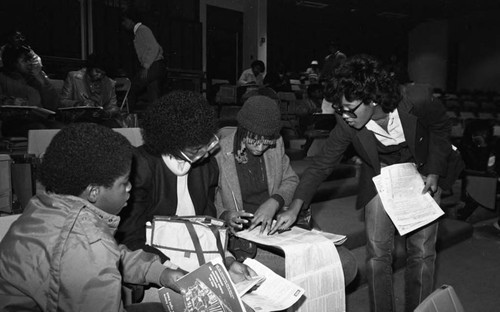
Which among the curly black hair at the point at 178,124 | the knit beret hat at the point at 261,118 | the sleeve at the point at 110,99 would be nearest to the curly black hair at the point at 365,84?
the knit beret hat at the point at 261,118

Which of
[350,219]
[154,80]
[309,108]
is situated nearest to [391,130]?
[350,219]

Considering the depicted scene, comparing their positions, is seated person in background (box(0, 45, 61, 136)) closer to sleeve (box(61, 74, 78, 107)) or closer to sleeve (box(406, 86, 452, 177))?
sleeve (box(61, 74, 78, 107))

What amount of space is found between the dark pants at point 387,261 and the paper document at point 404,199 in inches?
3.0

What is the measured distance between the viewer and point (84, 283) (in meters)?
1.18

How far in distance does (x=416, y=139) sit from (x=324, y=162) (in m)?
0.45

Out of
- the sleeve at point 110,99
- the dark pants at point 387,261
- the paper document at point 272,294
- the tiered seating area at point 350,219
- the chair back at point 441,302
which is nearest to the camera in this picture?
the chair back at point 441,302

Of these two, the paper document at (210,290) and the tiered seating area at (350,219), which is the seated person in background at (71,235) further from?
the tiered seating area at (350,219)

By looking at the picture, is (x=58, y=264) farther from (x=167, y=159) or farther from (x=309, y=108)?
(x=309, y=108)

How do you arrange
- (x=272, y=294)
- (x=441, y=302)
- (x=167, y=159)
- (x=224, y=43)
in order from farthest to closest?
1. (x=224, y=43)
2. (x=167, y=159)
3. (x=272, y=294)
4. (x=441, y=302)

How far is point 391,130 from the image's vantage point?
2.19m

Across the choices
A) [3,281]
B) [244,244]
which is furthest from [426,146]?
[3,281]

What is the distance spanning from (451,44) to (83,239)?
2118 centimetres

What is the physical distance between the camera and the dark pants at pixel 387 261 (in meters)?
2.24

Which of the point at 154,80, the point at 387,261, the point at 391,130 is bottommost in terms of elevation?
the point at 387,261
